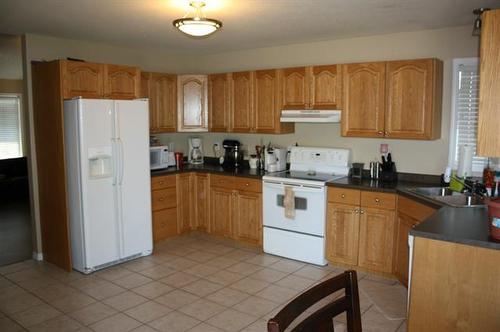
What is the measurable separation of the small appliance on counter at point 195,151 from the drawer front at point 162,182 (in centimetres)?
84

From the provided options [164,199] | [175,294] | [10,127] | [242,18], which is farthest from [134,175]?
[10,127]

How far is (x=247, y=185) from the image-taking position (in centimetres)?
493

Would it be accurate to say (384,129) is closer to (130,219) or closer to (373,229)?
(373,229)

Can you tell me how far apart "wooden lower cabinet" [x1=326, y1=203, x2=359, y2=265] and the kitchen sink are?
2.17 ft

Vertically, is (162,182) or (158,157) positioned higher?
(158,157)

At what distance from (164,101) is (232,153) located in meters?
1.13

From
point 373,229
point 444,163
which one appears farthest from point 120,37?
point 444,163

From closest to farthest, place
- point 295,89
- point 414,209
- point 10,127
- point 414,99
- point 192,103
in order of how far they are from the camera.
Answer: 1. point 414,209
2. point 414,99
3. point 295,89
4. point 192,103
5. point 10,127

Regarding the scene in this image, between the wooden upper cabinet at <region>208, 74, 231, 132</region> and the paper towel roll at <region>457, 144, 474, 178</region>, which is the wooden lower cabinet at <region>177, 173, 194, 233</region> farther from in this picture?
the paper towel roll at <region>457, 144, 474, 178</region>

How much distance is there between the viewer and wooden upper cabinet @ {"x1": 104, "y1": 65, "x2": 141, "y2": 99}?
440 centimetres

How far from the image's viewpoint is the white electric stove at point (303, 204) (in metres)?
4.38

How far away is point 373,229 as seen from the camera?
161 inches

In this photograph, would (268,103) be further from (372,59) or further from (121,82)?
(121,82)

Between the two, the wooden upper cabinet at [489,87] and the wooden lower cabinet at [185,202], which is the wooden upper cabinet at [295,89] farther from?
the wooden upper cabinet at [489,87]
